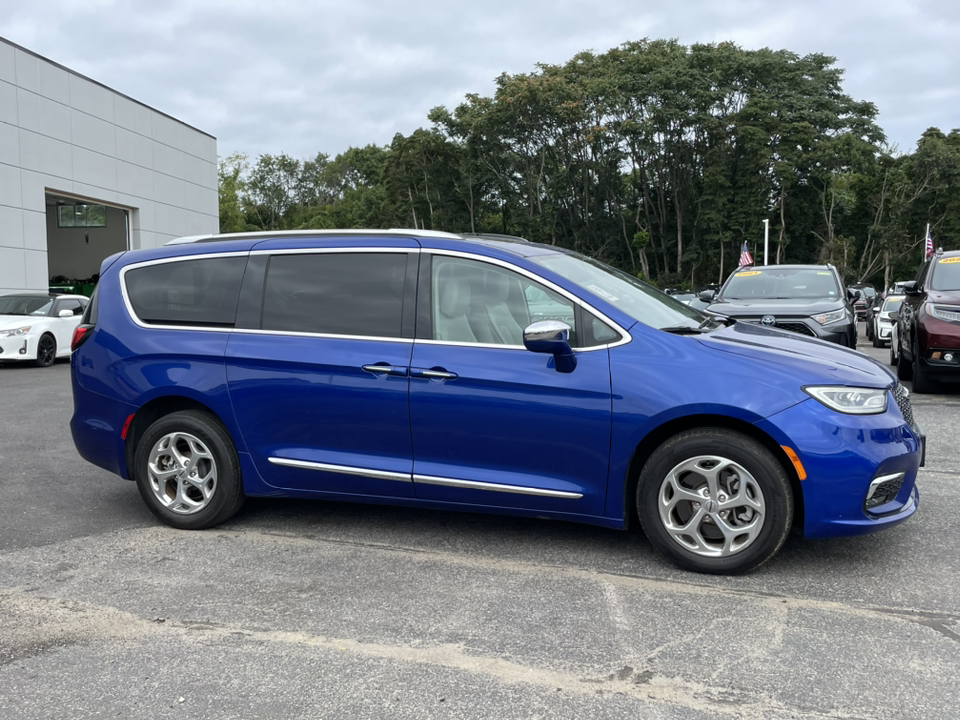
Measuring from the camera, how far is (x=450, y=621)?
3.65 m

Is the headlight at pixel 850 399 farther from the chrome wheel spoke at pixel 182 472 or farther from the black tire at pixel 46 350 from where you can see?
the black tire at pixel 46 350

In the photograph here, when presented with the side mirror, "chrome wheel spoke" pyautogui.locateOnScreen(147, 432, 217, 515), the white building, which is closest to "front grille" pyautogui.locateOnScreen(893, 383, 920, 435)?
the side mirror

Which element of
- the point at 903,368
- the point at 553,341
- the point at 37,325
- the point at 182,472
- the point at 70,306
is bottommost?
the point at 182,472

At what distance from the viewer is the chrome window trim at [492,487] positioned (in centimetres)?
426

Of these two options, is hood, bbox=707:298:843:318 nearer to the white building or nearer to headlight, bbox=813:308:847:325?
headlight, bbox=813:308:847:325

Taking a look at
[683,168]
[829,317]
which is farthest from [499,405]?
[683,168]

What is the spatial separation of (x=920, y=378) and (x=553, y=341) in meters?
7.66

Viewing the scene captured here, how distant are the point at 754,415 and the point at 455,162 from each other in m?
55.4

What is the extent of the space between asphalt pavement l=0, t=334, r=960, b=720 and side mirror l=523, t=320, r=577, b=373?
1.05 metres

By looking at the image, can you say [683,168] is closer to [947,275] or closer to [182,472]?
[947,275]

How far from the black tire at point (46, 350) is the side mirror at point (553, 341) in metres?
14.4

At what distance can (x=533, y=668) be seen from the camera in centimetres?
321

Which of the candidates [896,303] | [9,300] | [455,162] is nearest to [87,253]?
[455,162]

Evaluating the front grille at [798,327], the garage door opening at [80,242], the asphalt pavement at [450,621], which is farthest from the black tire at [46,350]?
the garage door opening at [80,242]
